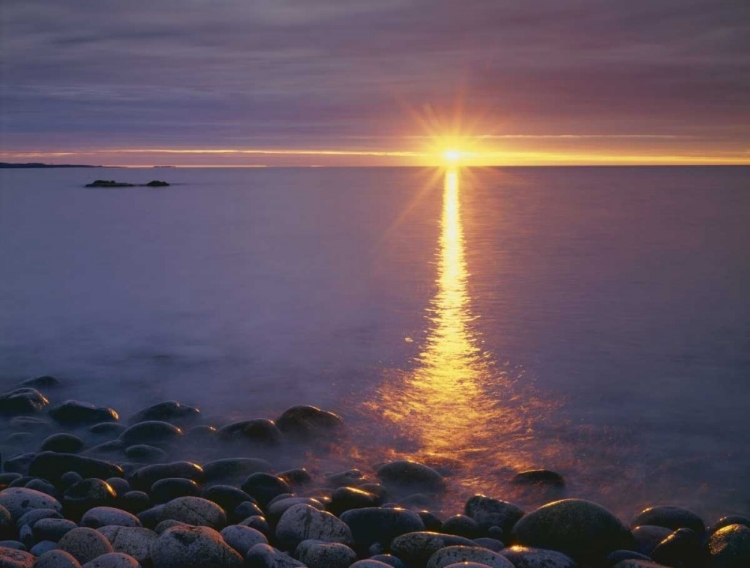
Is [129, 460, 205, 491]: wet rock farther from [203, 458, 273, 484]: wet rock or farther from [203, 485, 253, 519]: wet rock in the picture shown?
[203, 485, 253, 519]: wet rock

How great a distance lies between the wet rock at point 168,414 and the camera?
8.11 m

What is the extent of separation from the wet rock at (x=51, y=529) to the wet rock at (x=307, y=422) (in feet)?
9.34

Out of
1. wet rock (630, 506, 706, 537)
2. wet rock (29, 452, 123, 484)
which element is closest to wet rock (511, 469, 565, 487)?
wet rock (630, 506, 706, 537)

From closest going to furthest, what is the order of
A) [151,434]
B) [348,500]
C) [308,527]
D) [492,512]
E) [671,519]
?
[308,527] < [671,519] < [492,512] < [348,500] < [151,434]

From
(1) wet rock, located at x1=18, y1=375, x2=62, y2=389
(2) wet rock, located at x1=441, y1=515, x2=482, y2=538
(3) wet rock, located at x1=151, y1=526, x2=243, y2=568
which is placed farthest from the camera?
(1) wet rock, located at x1=18, y1=375, x2=62, y2=389

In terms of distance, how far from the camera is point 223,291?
15.9 metres

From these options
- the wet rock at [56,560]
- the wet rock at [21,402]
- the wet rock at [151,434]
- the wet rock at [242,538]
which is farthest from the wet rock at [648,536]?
the wet rock at [21,402]

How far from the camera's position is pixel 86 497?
5961 millimetres

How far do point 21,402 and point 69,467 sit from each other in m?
2.15

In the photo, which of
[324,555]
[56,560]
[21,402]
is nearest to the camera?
[56,560]

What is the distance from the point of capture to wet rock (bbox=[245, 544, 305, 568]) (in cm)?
481

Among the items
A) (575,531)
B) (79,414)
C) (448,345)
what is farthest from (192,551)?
(448,345)

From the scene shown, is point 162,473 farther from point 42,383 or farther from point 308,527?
point 42,383

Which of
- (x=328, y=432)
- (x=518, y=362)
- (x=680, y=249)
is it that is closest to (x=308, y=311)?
(x=518, y=362)
